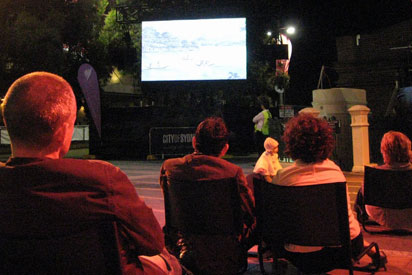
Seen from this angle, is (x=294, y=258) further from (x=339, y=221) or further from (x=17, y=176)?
(x=17, y=176)

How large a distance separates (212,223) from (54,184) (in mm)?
1838

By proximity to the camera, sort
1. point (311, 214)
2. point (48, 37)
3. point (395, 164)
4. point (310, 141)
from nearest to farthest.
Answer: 1. point (311, 214)
2. point (310, 141)
3. point (395, 164)
4. point (48, 37)

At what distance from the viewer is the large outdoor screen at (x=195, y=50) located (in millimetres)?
18703

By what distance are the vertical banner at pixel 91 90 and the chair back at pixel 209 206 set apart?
54.4 feet

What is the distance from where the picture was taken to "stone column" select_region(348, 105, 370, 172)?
12.1 metres

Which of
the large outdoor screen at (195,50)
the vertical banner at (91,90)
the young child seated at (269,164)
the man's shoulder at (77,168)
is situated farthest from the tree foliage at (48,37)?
the man's shoulder at (77,168)

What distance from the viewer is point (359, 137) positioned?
12172mm

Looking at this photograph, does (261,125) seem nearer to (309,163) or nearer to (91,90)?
(309,163)

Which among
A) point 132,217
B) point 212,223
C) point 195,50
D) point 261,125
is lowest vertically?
point 212,223

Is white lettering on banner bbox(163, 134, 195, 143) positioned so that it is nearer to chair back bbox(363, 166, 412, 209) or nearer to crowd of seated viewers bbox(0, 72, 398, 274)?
chair back bbox(363, 166, 412, 209)

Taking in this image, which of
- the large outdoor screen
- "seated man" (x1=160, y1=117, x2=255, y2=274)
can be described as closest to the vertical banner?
the large outdoor screen

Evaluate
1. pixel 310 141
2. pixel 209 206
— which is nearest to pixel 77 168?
pixel 209 206

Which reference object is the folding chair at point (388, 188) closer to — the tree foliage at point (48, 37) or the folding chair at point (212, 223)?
the folding chair at point (212, 223)

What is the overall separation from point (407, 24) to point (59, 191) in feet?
80.3
